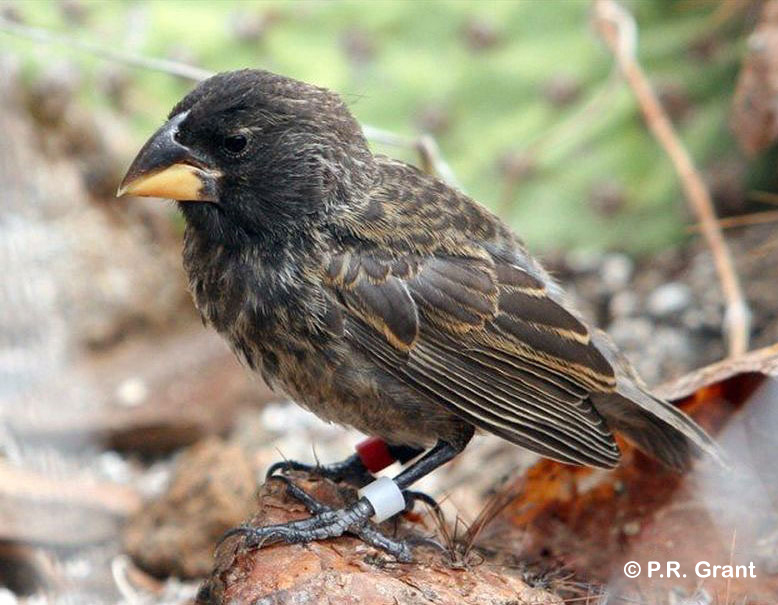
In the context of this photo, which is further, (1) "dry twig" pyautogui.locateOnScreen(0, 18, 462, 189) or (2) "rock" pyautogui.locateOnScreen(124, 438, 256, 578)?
(1) "dry twig" pyautogui.locateOnScreen(0, 18, 462, 189)

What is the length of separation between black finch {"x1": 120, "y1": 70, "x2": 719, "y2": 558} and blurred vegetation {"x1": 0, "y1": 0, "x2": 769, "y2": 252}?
168 cm

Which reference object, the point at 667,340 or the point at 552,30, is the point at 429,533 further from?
the point at 552,30

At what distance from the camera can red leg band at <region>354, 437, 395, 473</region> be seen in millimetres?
3980

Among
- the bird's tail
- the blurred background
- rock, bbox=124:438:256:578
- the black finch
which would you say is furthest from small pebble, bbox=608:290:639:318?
rock, bbox=124:438:256:578

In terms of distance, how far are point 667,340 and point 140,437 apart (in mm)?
2065

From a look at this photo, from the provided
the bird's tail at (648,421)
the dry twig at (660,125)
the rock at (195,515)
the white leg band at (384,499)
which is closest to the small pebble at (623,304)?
the dry twig at (660,125)

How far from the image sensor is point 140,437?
527 cm

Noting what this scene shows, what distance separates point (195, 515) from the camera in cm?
427

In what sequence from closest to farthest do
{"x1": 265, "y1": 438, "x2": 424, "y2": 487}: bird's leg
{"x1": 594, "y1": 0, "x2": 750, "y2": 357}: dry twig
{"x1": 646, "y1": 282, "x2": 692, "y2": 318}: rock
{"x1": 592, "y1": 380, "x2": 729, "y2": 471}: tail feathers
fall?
1. {"x1": 592, "y1": 380, "x2": 729, "y2": 471}: tail feathers
2. {"x1": 265, "y1": 438, "x2": 424, "y2": 487}: bird's leg
3. {"x1": 594, "y1": 0, "x2": 750, "y2": 357}: dry twig
4. {"x1": 646, "y1": 282, "x2": 692, "y2": 318}: rock

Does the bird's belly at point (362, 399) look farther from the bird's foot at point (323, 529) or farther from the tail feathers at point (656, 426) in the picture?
the tail feathers at point (656, 426)

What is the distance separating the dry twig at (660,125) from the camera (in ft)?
16.8

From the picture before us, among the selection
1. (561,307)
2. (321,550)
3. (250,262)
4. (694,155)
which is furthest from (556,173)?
(321,550)

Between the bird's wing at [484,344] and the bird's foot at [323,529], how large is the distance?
397mm

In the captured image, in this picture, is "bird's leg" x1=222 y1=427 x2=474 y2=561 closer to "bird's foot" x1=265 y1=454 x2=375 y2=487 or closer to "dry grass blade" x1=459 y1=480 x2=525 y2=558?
"dry grass blade" x1=459 y1=480 x2=525 y2=558
